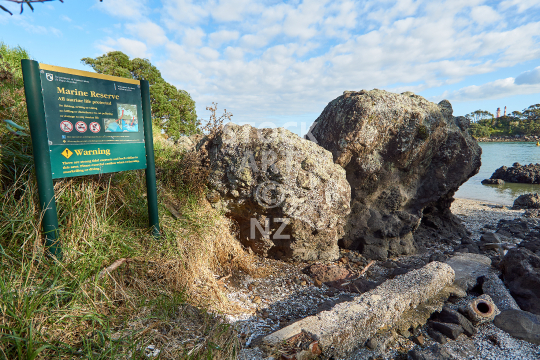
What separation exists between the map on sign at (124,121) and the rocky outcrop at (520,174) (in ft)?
87.4

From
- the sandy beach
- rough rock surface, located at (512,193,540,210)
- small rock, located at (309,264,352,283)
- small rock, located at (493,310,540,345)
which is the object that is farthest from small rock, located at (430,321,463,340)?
rough rock surface, located at (512,193,540,210)

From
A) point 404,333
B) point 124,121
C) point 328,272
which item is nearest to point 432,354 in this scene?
Answer: point 404,333

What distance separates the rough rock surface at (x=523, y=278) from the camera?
383 cm

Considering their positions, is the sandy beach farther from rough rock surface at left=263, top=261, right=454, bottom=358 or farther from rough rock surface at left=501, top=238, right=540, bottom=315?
rough rock surface at left=501, top=238, right=540, bottom=315

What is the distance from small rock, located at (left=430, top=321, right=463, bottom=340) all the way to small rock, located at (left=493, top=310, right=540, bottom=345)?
605mm

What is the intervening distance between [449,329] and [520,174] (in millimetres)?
24338

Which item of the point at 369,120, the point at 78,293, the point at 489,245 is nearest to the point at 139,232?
the point at 78,293

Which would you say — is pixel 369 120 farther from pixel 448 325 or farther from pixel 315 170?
pixel 448 325

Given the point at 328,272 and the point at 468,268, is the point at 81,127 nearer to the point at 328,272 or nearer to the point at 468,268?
the point at 328,272

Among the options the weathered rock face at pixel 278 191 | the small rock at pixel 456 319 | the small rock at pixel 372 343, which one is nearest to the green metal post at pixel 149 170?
the weathered rock face at pixel 278 191

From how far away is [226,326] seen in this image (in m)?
2.74

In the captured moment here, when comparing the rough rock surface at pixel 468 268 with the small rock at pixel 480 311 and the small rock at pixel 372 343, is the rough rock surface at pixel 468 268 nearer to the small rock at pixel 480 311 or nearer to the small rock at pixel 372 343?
the small rock at pixel 480 311

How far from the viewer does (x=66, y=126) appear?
2.83 metres

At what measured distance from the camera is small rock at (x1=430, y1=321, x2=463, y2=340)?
3.16 meters
